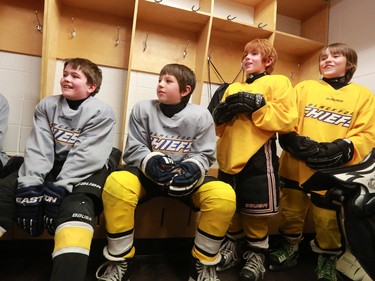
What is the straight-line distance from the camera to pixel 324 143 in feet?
3.76

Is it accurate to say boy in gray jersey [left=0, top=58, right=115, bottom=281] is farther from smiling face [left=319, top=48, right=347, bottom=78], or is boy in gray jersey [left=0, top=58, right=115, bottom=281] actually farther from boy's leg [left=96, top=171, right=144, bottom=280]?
smiling face [left=319, top=48, right=347, bottom=78]

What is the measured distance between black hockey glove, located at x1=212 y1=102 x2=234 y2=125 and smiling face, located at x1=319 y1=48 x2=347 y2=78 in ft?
1.90

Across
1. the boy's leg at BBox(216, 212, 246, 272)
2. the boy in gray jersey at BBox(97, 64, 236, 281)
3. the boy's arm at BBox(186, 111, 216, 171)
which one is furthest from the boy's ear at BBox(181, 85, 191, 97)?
the boy's leg at BBox(216, 212, 246, 272)

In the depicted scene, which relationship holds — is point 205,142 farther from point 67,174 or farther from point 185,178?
point 67,174

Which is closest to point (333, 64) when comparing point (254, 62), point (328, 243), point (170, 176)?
point (254, 62)

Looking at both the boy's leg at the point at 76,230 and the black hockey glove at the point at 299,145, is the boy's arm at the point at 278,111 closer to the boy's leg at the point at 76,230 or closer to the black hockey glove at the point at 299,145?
the black hockey glove at the point at 299,145

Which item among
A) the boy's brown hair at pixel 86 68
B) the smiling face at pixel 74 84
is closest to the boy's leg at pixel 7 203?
the smiling face at pixel 74 84

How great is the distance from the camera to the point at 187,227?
1.34 metres

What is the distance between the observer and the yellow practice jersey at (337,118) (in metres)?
1.18

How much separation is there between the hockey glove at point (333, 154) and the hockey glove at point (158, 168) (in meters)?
0.68

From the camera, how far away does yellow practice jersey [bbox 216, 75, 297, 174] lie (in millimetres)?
1110

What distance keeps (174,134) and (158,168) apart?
0.72ft

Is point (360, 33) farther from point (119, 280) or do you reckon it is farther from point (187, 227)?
point (119, 280)

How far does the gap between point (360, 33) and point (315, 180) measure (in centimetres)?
142
